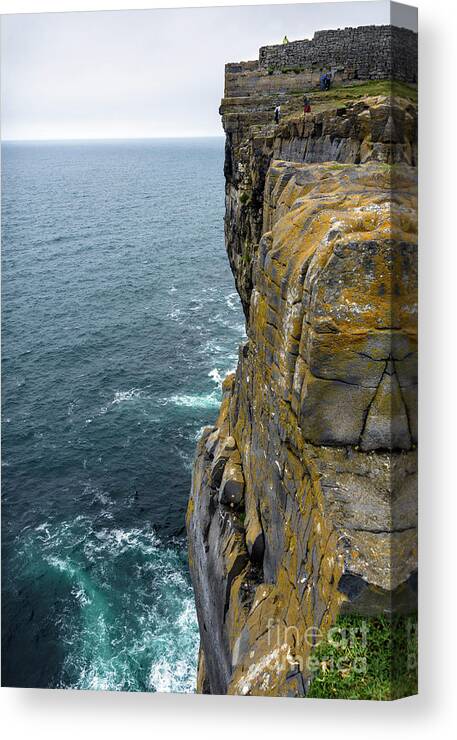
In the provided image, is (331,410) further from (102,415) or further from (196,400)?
(196,400)

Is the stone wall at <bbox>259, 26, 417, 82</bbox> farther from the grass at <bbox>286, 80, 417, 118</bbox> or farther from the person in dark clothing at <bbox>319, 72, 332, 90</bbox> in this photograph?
the person in dark clothing at <bbox>319, 72, 332, 90</bbox>

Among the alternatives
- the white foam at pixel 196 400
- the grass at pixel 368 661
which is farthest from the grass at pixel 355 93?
the white foam at pixel 196 400

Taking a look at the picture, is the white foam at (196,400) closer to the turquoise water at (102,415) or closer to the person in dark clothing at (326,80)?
the turquoise water at (102,415)

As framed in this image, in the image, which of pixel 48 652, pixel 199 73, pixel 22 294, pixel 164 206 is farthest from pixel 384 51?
pixel 164 206

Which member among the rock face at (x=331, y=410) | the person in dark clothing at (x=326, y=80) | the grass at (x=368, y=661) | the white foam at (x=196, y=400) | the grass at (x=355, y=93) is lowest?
→ the white foam at (x=196, y=400)

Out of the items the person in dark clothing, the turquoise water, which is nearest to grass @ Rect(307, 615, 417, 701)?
the turquoise water

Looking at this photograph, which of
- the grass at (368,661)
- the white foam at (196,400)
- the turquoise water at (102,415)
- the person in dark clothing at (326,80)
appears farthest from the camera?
the white foam at (196,400)
